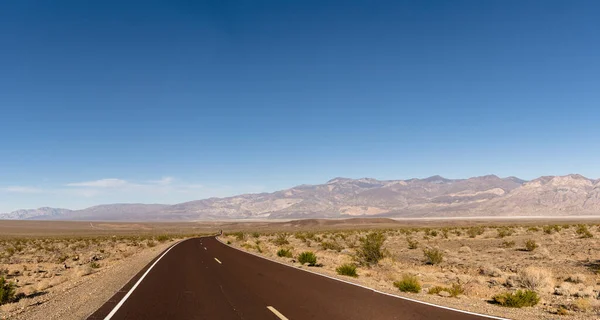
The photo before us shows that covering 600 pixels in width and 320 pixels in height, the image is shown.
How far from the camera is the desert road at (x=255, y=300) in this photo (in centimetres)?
924

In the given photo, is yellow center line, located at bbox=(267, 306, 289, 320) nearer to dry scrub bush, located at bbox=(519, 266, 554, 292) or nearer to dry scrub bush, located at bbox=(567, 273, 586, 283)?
dry scrub bush, located at bbox=(519, 266, 554, 292)

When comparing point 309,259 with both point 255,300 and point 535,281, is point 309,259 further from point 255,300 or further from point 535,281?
point 255,300

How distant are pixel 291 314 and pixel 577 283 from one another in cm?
1323

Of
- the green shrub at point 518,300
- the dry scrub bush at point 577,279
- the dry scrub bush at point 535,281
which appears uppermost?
the green shrub at point 518,300

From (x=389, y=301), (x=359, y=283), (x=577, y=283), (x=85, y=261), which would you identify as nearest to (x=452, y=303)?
(x=389, y=301)

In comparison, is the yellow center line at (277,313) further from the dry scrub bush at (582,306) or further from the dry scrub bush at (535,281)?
the dry scrub bush at (535,281)

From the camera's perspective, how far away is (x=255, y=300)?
10.9m

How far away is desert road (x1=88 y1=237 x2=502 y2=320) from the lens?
924cm

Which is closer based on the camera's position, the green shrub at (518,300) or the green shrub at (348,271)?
the green shrub at (518,300)

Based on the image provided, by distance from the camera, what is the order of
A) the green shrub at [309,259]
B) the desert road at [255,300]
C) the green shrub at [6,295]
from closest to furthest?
the desert road at [255,300]
the green shrub at [6,295]
the green shrub at [309,259]

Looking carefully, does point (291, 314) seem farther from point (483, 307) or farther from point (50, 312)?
point (50, 312)

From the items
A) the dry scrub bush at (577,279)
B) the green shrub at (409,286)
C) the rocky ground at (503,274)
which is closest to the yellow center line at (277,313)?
the rocky ground at (503,274)

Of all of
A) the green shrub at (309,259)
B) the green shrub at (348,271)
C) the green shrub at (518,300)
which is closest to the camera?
the green shrub at (518,300)

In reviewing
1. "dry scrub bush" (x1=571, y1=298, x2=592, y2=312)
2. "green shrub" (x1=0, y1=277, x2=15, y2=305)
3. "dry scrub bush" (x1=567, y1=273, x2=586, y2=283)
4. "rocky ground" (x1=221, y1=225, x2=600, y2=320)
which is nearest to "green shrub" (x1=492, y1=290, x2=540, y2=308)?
"rocky ground" (x1=221, y1=225, x2=600, y2=320)
